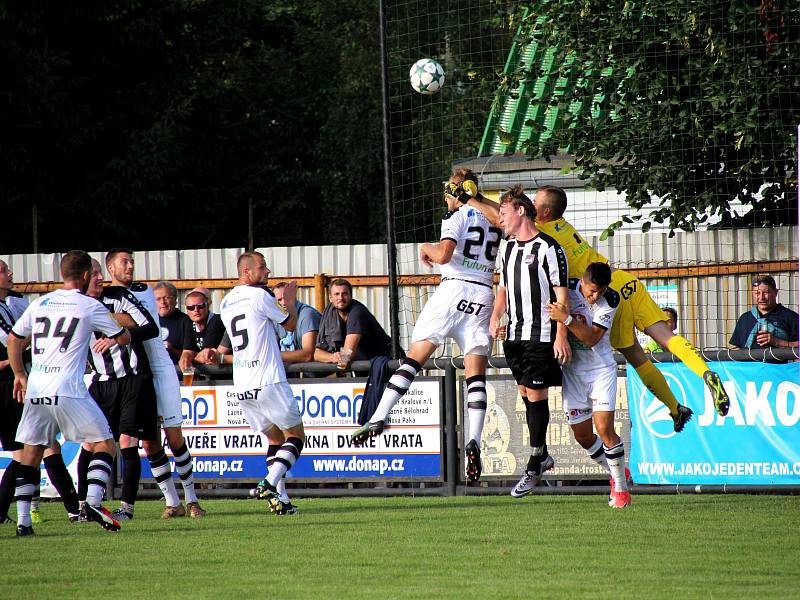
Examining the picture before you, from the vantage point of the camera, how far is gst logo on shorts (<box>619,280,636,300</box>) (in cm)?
1091

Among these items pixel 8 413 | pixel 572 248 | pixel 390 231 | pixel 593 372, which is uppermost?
pixel 390 231

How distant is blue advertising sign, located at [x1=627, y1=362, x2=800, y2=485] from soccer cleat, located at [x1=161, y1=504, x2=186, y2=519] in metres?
4.31

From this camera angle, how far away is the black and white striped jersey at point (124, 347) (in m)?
10.8

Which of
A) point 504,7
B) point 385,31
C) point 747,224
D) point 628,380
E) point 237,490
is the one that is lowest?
point 237,490

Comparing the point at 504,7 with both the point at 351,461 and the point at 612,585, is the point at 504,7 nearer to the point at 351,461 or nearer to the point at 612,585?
the point at 351,461

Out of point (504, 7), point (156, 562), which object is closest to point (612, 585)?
point (156, 562)

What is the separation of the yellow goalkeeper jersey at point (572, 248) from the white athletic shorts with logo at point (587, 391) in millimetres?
818

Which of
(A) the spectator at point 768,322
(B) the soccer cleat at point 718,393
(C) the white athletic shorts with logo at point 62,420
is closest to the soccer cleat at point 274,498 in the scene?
(C) the white athletic shorts with logo at point 62,420

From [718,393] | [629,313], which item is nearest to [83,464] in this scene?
[629,313]

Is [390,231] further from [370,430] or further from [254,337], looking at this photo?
[370,430]

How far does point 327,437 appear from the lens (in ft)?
44.2

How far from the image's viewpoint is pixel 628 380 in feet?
41.2

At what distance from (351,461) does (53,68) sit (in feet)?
68.9

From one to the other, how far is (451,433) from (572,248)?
117 inches
